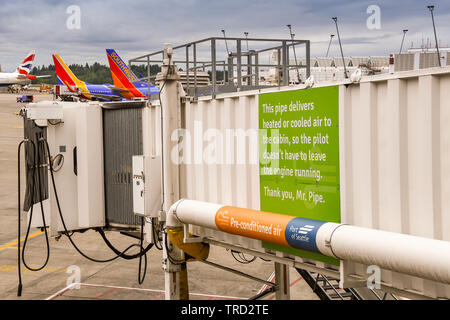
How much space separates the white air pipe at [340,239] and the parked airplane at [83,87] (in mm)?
58969

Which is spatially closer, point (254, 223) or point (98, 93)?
point (254, 223)

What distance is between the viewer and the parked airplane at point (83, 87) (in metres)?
67.1

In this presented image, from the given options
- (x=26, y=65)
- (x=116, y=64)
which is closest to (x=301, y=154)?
(x=116, y=64)

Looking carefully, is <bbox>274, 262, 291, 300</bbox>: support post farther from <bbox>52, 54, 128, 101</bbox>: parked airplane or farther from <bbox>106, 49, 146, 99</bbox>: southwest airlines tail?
<bbox>52, 54, 128, 101</bbox>: parked airplane

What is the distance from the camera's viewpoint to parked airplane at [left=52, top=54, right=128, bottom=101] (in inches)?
2640

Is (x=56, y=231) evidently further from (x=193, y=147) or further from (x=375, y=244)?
(x=375, y=244)

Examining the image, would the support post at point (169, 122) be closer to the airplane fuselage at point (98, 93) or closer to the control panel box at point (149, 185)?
the control panel box at point (149, 185)

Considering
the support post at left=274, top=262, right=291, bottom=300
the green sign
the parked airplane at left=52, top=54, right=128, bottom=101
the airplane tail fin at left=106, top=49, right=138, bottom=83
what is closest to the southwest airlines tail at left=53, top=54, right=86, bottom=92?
the parked airplane at left=52, top=54, right=128, bottom=101

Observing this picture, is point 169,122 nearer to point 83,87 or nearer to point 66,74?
point 83,87

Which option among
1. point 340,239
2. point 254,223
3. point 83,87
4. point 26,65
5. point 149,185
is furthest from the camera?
point 26,65

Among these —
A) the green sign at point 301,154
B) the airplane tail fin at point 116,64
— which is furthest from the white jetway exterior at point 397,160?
the airplane tail fin at point 116,64

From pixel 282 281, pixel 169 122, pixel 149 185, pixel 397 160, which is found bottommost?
pixel 282 281

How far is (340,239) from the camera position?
22.4 feet

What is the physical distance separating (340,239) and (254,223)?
1.85m
